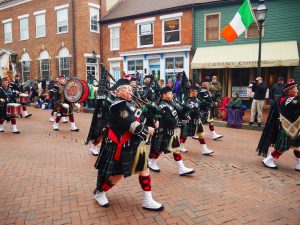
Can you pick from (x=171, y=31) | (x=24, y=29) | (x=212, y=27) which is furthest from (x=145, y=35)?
(x=24, y=29)

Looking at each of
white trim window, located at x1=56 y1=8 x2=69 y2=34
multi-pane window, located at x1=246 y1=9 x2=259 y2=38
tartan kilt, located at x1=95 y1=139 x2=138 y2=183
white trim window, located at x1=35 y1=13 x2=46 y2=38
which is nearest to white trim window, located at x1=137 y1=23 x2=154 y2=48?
white trim window, located at x1=56 y1=8 x2=69 y2=34

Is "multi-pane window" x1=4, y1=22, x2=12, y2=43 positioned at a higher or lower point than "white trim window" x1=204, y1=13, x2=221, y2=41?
higher

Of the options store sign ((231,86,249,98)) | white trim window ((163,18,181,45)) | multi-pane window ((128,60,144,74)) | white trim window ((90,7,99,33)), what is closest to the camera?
store sign ((231,86,249,98))

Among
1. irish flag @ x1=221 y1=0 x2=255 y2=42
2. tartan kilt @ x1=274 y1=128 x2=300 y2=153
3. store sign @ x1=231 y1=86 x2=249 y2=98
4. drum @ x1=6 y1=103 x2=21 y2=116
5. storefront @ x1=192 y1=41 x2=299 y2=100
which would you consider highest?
irish flag @ x1=221 y1=0 x2=255 y2=42

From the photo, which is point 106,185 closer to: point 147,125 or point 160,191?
point 160,191

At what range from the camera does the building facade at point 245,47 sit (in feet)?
47.9

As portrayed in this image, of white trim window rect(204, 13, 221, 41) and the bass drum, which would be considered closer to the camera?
the bass drum

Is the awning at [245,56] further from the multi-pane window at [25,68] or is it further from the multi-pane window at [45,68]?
the multi-pane window at [25,68]

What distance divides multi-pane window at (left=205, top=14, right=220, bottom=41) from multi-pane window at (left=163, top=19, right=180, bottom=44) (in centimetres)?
201

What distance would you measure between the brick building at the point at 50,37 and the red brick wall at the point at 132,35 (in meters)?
0.67

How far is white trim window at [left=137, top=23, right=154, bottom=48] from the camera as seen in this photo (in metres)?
19.4

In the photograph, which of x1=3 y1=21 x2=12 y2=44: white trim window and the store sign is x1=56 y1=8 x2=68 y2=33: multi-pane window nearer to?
x1=3 y1=21 x2=12 y2=44: white trim window

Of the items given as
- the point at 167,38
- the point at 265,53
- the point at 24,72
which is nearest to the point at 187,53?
the point at 167,38

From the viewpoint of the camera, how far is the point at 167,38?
18734 mm
